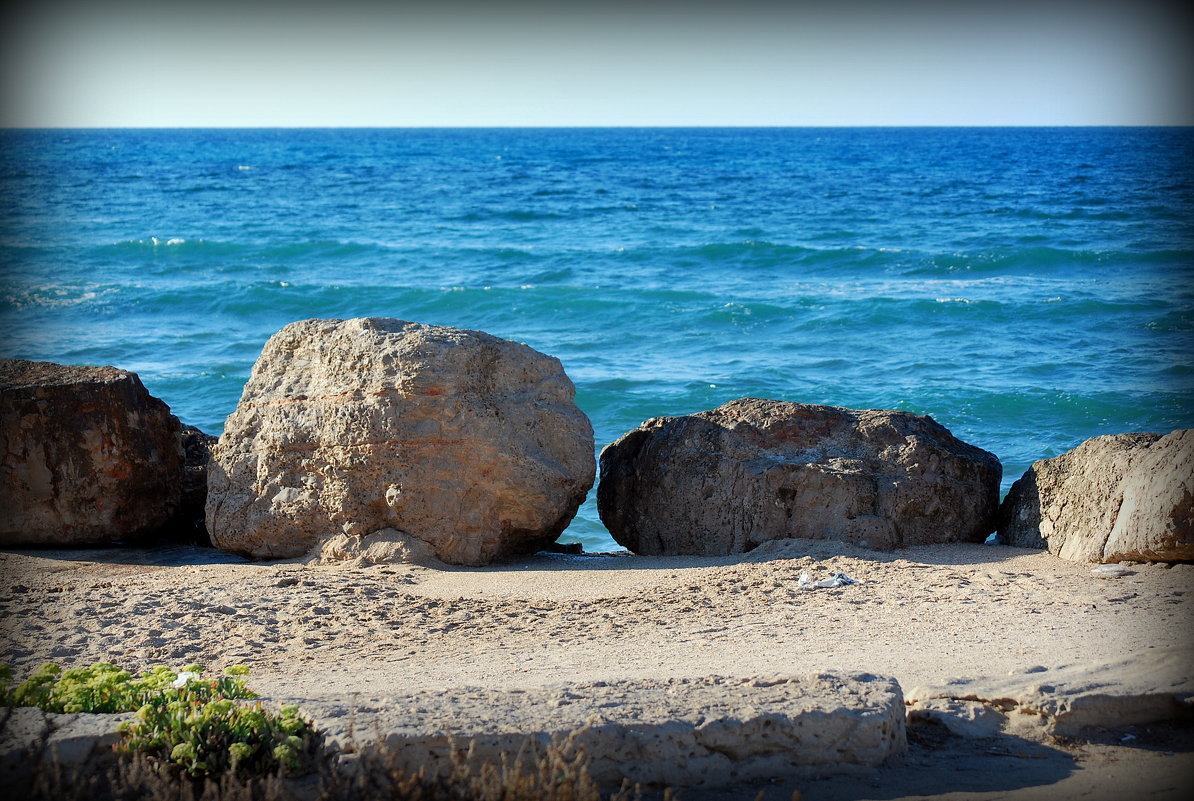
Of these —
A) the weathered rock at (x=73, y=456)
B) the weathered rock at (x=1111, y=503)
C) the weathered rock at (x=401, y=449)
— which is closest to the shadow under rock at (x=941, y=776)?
the weathered rock at (x=1111, y=503)

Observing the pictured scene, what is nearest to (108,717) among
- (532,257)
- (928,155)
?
(532,257)

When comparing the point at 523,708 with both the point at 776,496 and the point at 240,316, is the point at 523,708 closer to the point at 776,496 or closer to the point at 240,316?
the point at 776,496

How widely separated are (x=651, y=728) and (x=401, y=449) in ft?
10.3

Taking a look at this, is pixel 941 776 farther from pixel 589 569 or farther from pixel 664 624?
pixel 589 569

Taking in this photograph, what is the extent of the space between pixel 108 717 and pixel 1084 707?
11.6 ft

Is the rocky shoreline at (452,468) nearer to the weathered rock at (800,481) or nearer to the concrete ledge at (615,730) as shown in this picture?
the weathered rock at (800,481)

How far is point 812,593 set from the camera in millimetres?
5707

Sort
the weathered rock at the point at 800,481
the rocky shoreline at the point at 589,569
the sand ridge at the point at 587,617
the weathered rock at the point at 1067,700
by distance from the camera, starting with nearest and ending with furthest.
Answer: the rocky shoreline at the point at 589,569, the weathered rock at the point at 1067,700, the sand ridge at the point at 587,617, the weathered rock at the point at 800,481

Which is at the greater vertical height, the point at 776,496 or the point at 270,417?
the point at 270,417

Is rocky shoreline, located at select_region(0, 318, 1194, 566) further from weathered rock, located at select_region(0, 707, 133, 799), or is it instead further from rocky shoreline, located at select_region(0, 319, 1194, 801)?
weathered rock, located at select_region(0, 707, 133, 799)

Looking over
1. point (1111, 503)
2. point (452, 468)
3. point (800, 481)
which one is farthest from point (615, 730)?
point (1111, 503)

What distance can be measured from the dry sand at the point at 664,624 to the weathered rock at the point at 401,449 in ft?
0.97

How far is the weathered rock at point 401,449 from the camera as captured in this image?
641 cm

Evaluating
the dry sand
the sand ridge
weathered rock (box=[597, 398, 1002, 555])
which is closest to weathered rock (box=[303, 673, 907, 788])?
the dry sand
